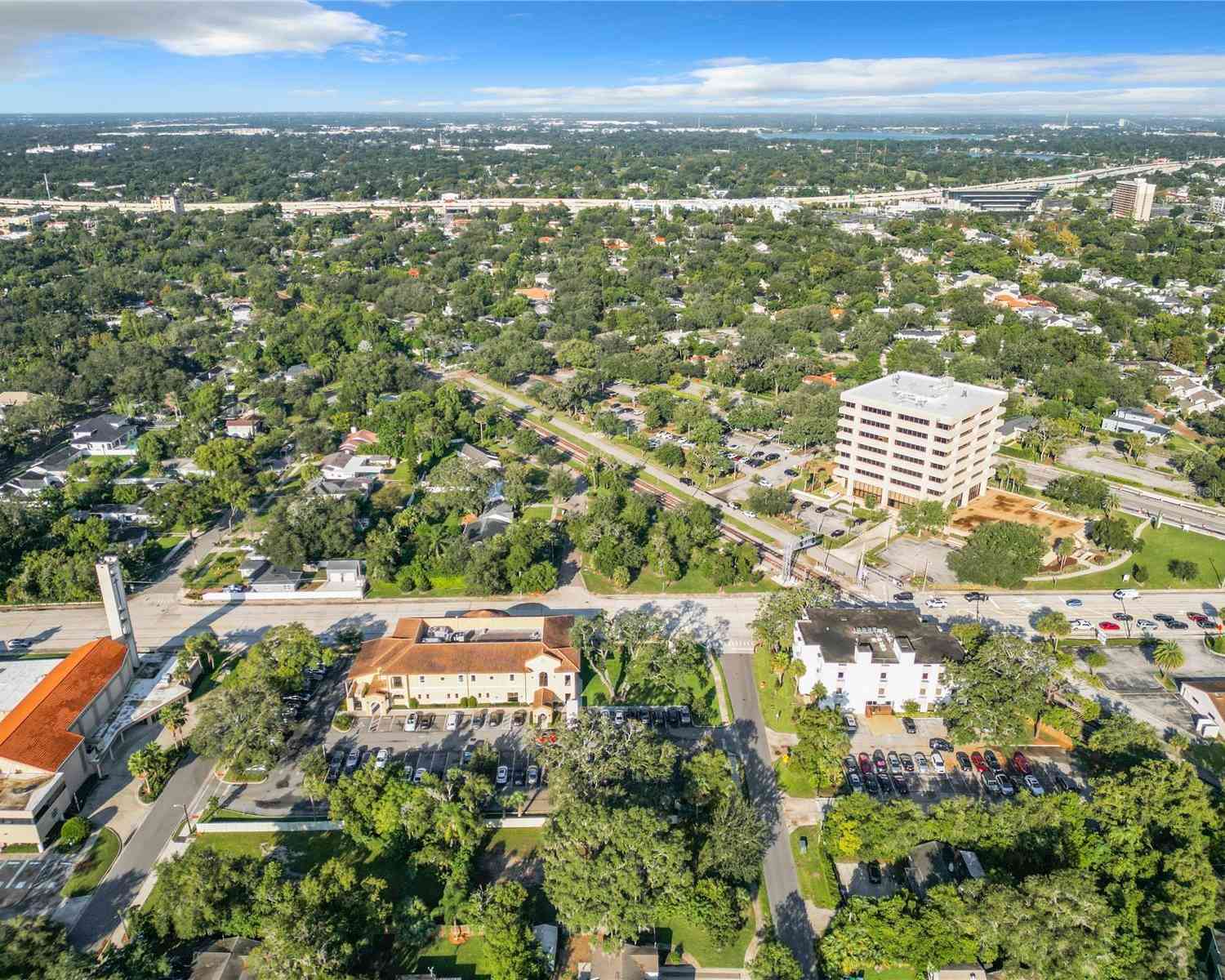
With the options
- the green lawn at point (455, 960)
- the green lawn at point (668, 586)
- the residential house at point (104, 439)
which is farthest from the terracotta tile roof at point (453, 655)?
the residential house at point (104, 439)

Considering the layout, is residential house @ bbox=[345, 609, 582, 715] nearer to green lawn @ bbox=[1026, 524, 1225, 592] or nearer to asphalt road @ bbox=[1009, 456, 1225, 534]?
green lawn @ bbox=[1026, 524, 1225, 592]

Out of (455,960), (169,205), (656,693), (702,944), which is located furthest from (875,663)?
(169,205)

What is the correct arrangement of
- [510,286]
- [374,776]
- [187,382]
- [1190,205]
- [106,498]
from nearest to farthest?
[374,776], [106,498], [187,382], [510,286], [1190,205]

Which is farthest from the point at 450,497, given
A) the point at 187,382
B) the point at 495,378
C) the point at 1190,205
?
the point at 1190,205

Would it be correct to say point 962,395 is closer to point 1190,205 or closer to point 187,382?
point 187,382

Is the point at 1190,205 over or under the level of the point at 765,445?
over

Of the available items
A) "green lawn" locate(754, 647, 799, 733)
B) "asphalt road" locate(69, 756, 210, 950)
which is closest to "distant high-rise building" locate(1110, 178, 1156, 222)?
"green lawn" locate(754, 647, 799, 733)

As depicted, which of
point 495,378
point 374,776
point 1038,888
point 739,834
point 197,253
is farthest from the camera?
point 197,253
